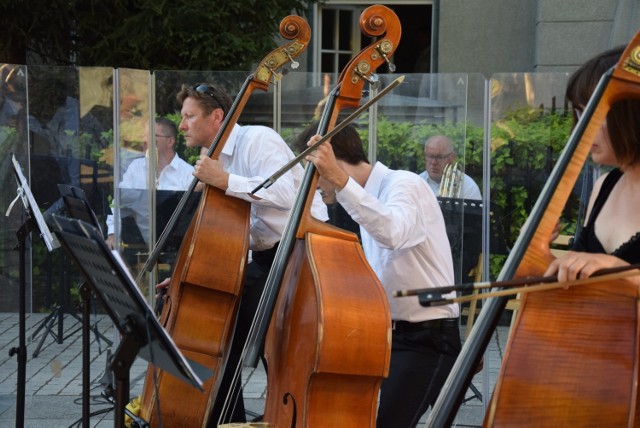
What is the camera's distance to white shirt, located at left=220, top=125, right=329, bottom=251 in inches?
171

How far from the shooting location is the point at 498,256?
6484mm

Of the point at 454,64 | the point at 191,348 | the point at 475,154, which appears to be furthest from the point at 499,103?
the point at 454,64

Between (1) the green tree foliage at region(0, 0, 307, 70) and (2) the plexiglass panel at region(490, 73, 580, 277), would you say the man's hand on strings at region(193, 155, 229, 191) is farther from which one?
(1) the green tree foliage at region(0, 0, 307, 70)

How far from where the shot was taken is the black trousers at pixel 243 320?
4379mm

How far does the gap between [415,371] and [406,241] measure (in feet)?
1.50

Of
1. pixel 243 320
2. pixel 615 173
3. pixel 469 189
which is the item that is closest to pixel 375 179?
pixel 243 320

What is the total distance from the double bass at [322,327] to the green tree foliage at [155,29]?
5.70m

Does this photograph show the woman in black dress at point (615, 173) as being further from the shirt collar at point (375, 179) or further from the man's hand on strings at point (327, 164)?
the shirt collar at point (375, 179)

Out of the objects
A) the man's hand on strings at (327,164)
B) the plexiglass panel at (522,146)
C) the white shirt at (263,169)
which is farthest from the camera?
the plexiglass panel at (522,146)

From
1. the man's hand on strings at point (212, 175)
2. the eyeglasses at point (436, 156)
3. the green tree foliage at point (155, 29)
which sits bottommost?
the man's hand on strings at point (212, 175)

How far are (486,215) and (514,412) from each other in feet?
12.9

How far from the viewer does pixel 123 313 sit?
259 cm

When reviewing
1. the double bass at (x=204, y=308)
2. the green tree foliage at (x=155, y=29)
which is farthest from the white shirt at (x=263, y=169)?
the green tree foliage at (x=155, y=29)

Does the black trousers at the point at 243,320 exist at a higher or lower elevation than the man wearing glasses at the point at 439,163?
lower
